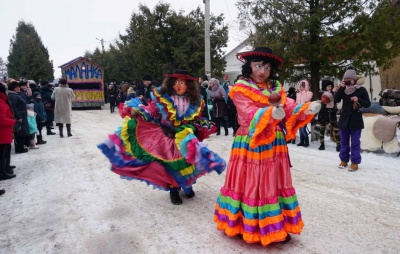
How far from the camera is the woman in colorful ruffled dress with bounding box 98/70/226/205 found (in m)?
4.31

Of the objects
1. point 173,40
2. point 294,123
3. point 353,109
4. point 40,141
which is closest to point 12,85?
point 40,141

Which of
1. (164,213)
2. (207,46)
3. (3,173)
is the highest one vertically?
(207,46)

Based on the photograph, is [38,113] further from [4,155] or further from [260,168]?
[260,168]

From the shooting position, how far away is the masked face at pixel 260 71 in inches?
127

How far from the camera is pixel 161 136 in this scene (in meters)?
4.54

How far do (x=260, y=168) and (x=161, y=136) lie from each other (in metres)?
1.86

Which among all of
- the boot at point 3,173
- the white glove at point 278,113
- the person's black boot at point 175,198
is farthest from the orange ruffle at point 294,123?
the boot at point 3,173

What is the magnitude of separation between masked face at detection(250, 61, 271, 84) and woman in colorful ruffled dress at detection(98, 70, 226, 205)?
4.06ft

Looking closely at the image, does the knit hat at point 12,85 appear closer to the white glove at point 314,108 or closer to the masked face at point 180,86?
the masked face at point 180,86

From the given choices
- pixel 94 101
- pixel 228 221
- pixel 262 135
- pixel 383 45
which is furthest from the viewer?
pixel 94 101

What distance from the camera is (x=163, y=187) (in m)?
4.40

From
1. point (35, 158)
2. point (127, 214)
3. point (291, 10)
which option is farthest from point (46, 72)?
point (127, 214)

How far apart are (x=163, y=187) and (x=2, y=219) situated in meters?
2.10

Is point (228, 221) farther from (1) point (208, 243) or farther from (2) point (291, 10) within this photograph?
(2) point (291, 10)
